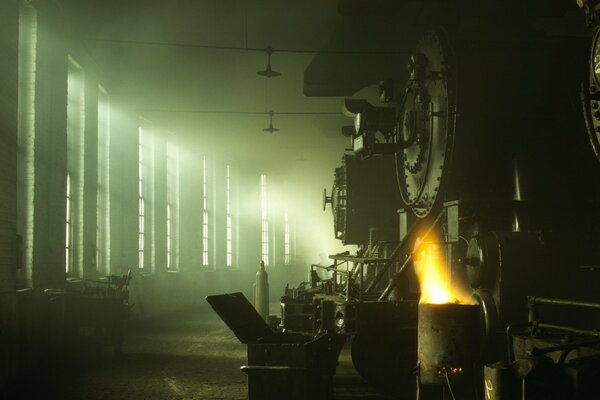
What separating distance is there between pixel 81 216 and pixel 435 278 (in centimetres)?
1031

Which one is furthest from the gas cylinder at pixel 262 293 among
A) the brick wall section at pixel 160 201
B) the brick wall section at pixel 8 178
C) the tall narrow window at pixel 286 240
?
the tall narrow window at pixel 286 240

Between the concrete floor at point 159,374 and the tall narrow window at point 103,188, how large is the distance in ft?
11.5

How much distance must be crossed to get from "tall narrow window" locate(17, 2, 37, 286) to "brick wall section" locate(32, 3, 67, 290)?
5.6 inches

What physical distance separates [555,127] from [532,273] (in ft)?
5.28

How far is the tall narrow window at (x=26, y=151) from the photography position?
1177 cm

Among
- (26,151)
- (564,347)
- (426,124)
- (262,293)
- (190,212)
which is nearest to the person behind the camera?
(564,347)

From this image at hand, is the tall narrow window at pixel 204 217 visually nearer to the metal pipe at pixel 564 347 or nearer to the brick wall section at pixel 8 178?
the brick wall section at pixel 8 178

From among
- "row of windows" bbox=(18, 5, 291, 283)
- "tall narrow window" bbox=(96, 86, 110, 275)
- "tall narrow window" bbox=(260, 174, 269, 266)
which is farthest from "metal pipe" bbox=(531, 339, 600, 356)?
"tall narrow window" bbox=(260, 174, 269, 266)

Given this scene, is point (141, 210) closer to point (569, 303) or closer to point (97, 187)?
point (97, 187)

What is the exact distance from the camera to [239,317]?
7.10 metres

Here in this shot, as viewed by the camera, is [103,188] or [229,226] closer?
[103,188]

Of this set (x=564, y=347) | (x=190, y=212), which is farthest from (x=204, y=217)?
(x=564, y=347)

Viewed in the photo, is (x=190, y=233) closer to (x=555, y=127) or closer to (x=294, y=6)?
(x=294, y=6)

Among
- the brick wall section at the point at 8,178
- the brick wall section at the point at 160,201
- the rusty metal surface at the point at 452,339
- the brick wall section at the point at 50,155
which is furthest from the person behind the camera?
the brick wall section at the point at 160,201
